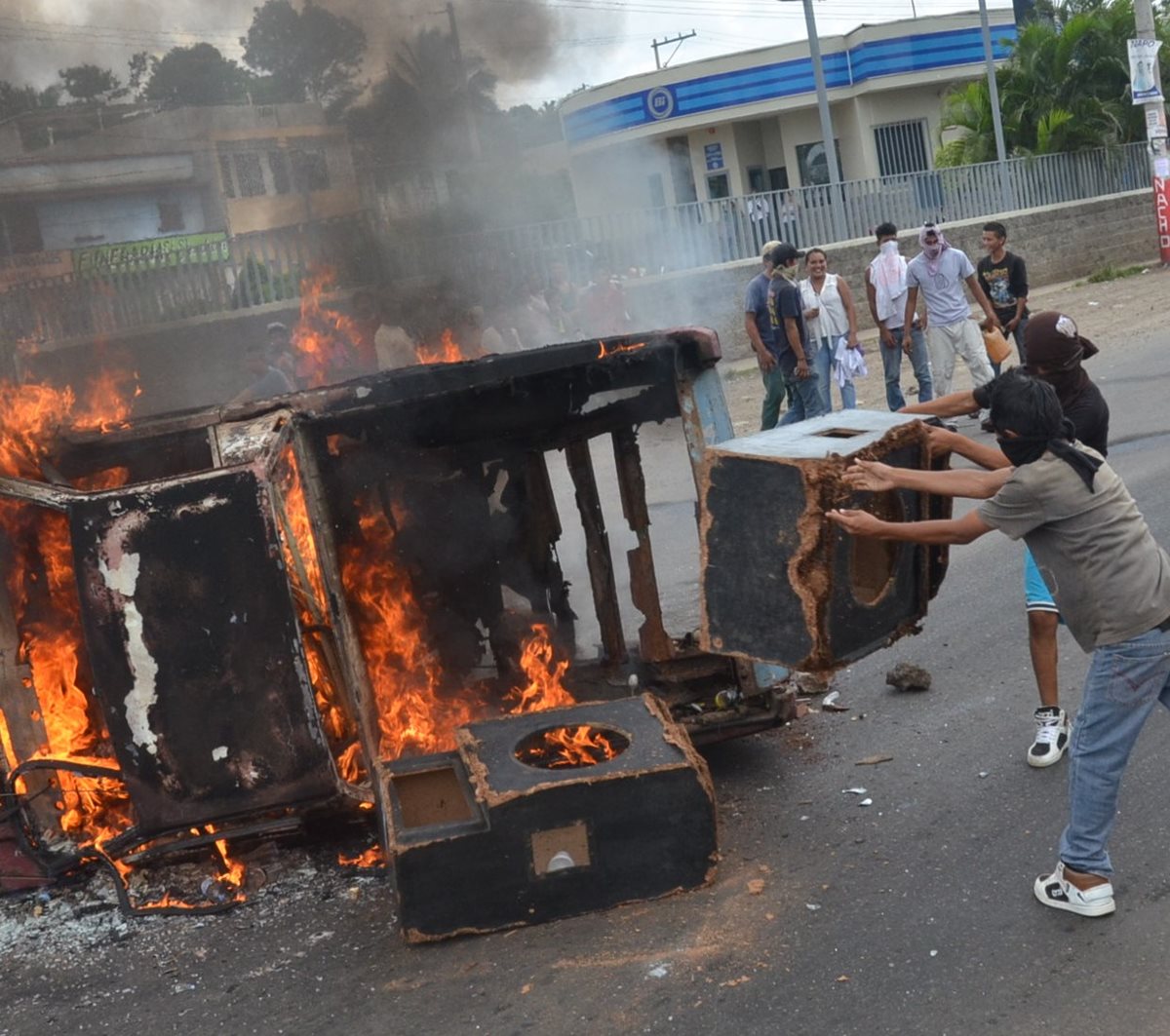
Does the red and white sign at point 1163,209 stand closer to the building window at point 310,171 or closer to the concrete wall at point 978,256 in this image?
the concrete wall at point 978,256

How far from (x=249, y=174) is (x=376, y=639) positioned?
6559mm

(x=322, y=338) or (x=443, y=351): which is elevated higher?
(x=322, y=338)

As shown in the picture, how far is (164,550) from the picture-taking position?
4.67 m

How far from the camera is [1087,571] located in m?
3.95

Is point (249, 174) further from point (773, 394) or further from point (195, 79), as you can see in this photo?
point (773, 394)

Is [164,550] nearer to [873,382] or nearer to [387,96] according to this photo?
[387,96]

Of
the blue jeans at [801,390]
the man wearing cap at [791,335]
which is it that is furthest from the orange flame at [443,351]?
the blue jeans at [801,390]

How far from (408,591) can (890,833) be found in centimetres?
250

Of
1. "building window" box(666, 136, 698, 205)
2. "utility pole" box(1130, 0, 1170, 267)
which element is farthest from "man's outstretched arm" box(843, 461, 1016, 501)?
"building window" box(666, 136, 698, 205)

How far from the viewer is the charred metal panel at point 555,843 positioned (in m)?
4.34

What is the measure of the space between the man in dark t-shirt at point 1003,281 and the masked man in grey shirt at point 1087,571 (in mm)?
8084

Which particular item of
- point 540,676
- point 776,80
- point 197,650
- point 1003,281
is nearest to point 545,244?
point 1003,281

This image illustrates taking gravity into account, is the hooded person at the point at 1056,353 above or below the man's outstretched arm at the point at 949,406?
above

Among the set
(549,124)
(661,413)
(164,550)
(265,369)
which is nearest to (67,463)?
(164,550)
